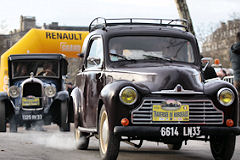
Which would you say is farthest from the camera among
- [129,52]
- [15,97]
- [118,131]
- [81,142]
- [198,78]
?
[15,97]

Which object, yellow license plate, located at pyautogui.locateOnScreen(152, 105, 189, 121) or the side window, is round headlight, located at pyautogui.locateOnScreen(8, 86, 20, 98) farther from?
yellow license plate, located at pyautogui.locateOnScreen(152, 105, 189, 121)

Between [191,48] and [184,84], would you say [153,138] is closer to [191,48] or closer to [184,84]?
[184,84]

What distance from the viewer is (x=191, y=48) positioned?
9852 millimetres

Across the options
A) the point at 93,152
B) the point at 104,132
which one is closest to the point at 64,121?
the point at 93,152

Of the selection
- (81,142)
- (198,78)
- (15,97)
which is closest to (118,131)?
(198,78)

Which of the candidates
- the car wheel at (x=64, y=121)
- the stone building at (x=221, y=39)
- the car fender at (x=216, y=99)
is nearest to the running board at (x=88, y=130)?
the car fender at (x=216, y=99)

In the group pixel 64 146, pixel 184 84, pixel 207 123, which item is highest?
pixel 184 84

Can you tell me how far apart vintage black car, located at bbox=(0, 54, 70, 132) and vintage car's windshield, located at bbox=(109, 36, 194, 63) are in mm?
7610

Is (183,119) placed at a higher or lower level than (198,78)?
lower

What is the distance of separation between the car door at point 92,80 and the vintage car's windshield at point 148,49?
314 millimetres

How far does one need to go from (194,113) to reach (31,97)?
32.9ft

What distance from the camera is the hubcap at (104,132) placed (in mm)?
8359

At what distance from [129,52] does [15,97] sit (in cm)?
859

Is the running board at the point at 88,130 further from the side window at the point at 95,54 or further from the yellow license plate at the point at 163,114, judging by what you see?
the yellow license plate at the point at 163,114
